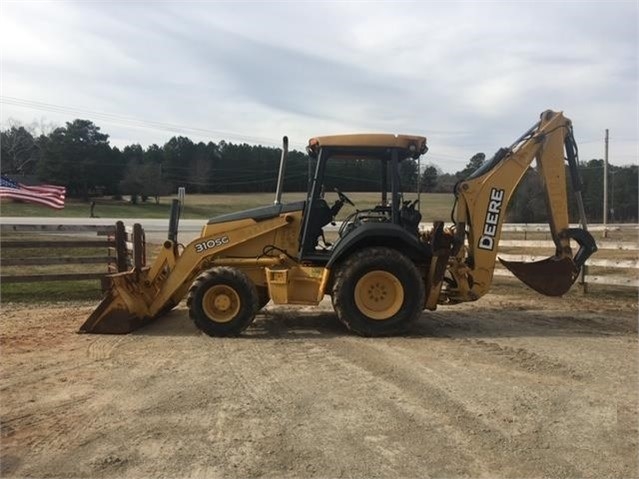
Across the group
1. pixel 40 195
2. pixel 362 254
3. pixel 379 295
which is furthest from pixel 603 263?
pixel 40 195

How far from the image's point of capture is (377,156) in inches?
334

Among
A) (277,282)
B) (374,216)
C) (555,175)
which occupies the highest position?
(555,175)

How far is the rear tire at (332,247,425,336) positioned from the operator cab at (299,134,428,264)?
44 centimetres

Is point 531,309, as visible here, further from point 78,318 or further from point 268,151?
point 268,151

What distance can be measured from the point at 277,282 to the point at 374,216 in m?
1.69

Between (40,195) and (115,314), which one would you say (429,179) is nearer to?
(115,314)

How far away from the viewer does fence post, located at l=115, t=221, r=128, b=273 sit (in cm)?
1185

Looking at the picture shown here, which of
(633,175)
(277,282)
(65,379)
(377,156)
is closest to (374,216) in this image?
(377,156)

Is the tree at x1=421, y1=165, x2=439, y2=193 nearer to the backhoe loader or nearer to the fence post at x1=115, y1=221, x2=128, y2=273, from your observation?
the backhoe loader

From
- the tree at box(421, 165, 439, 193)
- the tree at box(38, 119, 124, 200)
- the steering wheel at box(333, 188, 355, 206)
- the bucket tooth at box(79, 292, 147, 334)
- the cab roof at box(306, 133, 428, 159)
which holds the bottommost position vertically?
the bucket tooth at box(79, 292, 147, 334)

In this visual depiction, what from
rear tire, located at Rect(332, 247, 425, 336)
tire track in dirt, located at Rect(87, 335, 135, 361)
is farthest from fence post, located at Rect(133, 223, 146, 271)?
rear tire, located at Rect(332, 247, 425, 336)

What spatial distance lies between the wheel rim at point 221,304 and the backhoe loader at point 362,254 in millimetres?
14

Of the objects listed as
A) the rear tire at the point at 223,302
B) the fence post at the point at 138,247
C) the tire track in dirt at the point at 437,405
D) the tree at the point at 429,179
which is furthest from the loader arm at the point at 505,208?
the fence post at the point at 138,247

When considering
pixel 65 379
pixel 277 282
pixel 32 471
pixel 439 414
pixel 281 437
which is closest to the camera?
pixel 32 471
